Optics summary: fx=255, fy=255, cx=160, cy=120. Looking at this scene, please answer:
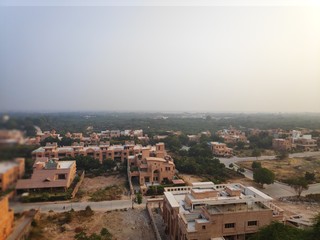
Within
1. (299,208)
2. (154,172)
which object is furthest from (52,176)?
(299,208)

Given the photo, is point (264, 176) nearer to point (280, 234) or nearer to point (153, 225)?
point (153, 225)

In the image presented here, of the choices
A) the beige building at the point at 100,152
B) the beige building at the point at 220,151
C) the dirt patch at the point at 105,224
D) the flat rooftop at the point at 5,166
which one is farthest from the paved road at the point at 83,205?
the beige building at the point at 220,151

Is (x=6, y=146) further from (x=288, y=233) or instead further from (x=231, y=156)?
(x=231, y=156)

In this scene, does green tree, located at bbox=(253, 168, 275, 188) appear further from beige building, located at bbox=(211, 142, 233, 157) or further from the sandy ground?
beige building, located at bbox=(211, 142, 233, 157)

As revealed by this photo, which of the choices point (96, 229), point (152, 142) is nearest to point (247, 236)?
point (96, 229)

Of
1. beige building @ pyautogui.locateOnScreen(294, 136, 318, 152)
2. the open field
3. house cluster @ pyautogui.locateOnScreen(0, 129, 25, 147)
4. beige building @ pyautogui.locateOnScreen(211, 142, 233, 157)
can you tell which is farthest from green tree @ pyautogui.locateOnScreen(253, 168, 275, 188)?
beige building @ pyautogui.locateOnScreen(294, 136, 318, 152)

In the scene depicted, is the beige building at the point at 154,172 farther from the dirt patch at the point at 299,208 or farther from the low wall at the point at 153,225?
the dirt patch at the point at 299,208
